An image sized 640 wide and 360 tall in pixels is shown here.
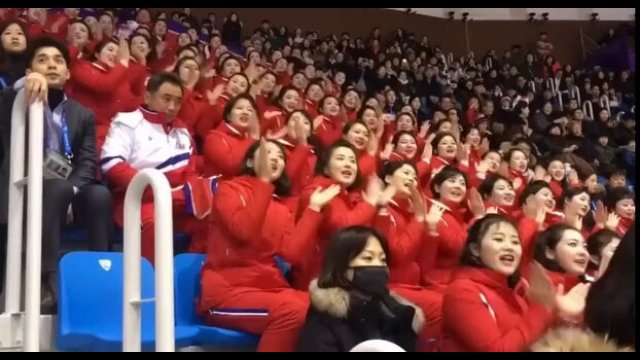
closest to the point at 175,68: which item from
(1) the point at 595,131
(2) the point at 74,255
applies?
(2) the point at 74,255

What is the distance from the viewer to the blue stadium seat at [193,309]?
2.45m

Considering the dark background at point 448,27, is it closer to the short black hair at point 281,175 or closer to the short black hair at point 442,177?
the short black hair at point 442,177

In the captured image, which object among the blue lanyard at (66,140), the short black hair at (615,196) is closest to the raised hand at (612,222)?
the short black hair at (615,196)

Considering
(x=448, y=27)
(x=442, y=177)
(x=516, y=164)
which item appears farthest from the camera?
(x=448, y=27)

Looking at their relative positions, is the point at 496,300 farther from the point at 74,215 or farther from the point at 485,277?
the point at 74,215

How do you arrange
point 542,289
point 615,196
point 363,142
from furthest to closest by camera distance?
1. point 615,196
2. point 363,142
3. point 542,289

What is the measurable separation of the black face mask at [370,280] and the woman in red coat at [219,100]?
6.39 ft

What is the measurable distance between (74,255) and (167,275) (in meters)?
0.68

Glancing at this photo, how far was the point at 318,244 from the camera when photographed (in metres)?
2.90

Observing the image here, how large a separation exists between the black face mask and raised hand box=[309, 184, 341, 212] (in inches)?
18.3

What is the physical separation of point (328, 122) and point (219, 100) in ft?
2.86

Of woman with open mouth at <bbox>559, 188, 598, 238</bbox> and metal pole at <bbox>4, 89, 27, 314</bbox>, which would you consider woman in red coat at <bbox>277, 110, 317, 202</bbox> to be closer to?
woman with open mouth at <bbox>559, 188, 598, 238</bbox>

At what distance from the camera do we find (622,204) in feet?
15.5

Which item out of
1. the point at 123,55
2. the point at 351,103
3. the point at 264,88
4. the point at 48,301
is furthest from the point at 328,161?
the point at 351,103
